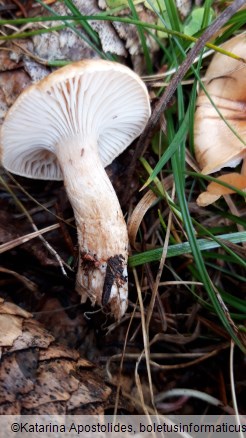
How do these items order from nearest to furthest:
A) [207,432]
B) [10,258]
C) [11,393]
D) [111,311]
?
[11,393], [207,432], [111,311], [10,258]

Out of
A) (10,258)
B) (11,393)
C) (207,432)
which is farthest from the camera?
(10,258)

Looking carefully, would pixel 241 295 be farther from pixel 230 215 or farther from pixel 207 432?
pixel 207 432

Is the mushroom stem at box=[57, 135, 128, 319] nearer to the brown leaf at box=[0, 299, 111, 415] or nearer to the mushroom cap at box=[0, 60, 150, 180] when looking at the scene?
the mushroom cap at box=[0, 60, 150, 180]

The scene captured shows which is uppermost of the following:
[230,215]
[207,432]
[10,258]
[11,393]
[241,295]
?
[230,215]

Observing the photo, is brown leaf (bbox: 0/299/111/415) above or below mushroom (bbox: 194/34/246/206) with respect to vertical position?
below

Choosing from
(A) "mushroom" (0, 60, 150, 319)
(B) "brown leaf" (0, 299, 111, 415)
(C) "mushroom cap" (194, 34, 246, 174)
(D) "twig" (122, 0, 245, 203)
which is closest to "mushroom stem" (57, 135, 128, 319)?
(A) "mushroom" (0, 60, 150, 319)

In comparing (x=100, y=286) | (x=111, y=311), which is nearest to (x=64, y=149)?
(x=100, y=286)
